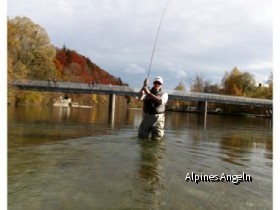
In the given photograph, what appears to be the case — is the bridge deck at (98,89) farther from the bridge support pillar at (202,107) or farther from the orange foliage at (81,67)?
the orange foliage at (81,67)

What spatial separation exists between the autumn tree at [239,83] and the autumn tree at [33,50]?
5274cm

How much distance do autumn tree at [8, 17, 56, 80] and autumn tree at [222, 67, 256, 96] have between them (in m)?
52.7

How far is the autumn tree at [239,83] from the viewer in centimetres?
9203

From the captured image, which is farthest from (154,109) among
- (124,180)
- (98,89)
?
(98,89)

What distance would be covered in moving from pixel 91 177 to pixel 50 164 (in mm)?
1557

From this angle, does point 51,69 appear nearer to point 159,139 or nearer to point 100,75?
point 159,139

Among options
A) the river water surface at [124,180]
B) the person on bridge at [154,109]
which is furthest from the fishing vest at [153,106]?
the river water surface at [124,180]

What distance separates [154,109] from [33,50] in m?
53.6

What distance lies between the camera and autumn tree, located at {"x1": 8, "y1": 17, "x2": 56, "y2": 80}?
58.5 meters

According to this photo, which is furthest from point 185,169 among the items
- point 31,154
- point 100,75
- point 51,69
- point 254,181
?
point 100,75

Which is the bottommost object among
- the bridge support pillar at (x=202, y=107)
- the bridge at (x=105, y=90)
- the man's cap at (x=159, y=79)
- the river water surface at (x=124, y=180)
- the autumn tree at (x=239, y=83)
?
the river water surface at (x=124, y=180)

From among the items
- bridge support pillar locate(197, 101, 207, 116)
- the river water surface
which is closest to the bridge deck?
bridge support pillar locate(197, 101, 207, 116)

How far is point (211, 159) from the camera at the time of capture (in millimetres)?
10156

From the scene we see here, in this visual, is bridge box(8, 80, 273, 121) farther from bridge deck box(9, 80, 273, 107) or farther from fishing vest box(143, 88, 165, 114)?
fishing vest box(143, 88, 165, 114)
